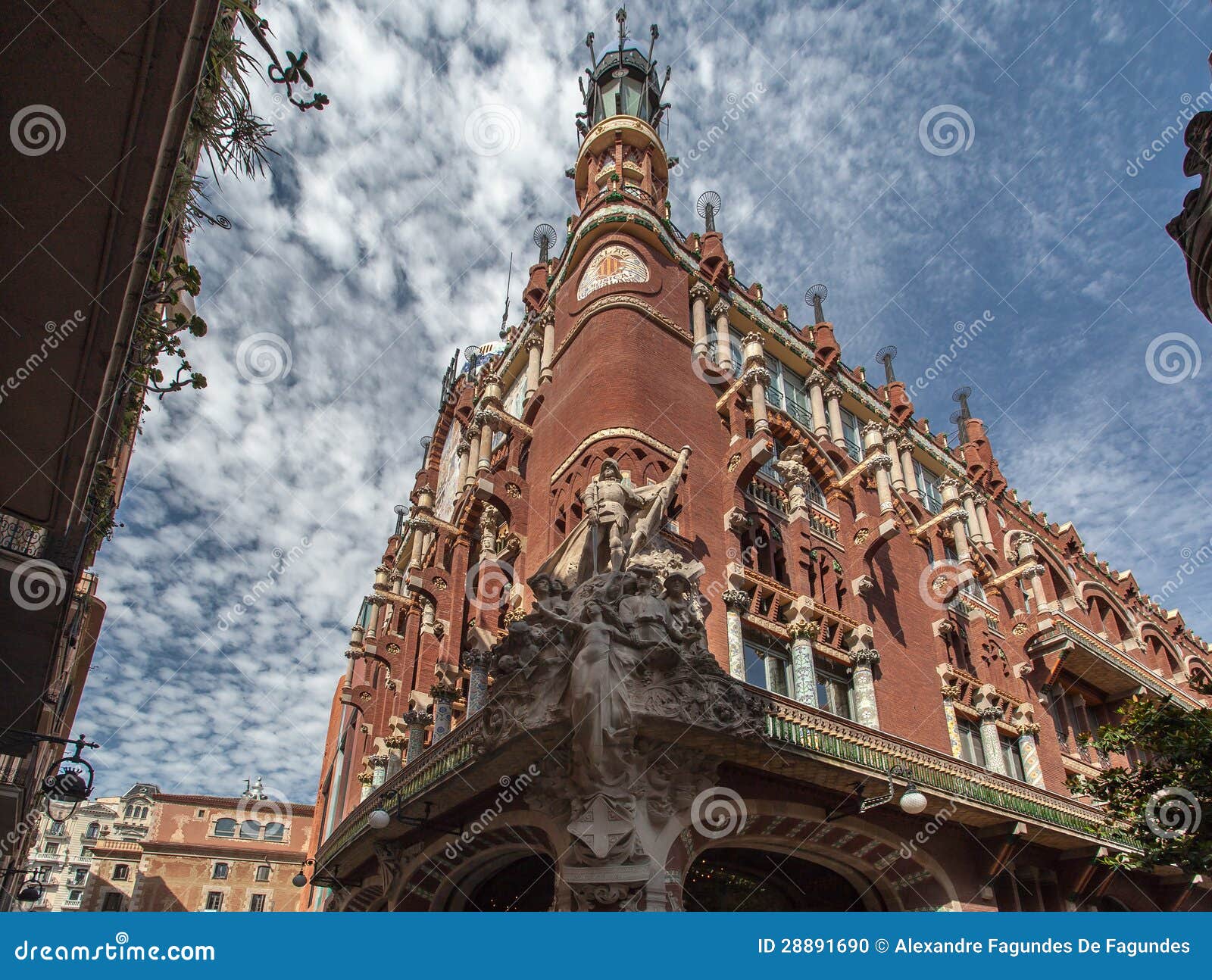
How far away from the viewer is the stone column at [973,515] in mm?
30219

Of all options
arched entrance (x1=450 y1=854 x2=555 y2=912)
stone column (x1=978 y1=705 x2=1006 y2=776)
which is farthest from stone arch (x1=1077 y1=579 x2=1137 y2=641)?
arched entrance (x1=450 y1=854 x2=555 y2=912)

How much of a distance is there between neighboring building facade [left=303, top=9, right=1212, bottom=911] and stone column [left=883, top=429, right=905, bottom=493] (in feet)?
0.71

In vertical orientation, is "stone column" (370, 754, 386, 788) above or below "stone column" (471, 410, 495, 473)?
below

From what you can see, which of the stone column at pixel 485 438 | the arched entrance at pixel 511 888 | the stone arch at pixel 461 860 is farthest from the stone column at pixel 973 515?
the stone arch at pixel 461 860

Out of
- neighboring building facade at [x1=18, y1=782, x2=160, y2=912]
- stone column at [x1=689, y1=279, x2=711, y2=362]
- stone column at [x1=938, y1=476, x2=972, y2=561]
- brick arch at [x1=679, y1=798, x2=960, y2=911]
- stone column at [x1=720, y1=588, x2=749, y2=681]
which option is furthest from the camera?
neighboring building facade at [x1=18, y1=782, x2=160, y2=912]

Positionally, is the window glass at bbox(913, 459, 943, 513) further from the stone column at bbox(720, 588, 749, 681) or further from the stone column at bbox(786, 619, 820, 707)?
the stone column at bbox(720, 588, 749, 681)

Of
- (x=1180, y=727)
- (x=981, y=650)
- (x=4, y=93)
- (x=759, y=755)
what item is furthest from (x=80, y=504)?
(x=981, y=650)

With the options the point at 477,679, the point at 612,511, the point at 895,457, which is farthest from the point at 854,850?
the point at 895,457

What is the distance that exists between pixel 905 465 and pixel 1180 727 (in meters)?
16.4

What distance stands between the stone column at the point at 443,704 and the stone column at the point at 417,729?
381mm

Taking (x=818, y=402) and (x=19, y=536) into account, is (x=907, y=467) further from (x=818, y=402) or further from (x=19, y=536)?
(x=19, y=536)

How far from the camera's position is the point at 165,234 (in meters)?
6.95

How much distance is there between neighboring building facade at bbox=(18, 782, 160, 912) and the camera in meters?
65.8

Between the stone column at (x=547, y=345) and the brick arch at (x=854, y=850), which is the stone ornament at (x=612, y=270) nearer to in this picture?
the stone column at (x=547, y=345)
